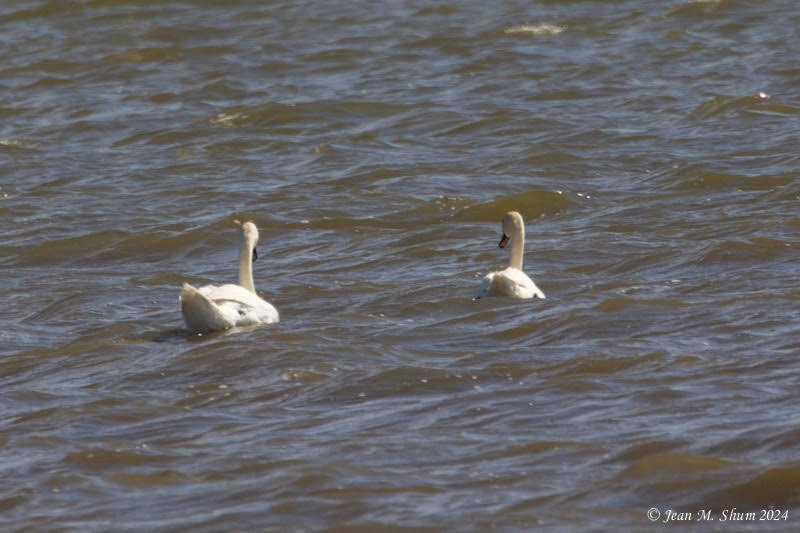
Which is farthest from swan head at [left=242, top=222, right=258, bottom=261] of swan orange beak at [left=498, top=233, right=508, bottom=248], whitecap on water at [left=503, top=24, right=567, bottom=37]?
whitecap on water at [left=503, top=24, right=567, bottom=37]

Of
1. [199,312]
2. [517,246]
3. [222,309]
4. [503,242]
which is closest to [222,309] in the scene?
[222,309]

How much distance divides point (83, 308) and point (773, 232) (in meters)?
5.08

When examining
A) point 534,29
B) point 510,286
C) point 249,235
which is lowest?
point 534,29

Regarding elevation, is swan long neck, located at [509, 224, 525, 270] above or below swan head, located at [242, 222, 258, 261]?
below

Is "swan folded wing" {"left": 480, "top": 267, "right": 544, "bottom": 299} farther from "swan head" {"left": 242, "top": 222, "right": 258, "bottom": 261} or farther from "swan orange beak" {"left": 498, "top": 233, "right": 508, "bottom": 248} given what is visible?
"swan head" {"left": 242, "top": 222, "right": 258, "bottom": 261}

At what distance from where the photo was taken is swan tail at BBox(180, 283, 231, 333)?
10.2 m

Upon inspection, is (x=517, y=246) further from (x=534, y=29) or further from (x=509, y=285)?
(x=534, y=29)

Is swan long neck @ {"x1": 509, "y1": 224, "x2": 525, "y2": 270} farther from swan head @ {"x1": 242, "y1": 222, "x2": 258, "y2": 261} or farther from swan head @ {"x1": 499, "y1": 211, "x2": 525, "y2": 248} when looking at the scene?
swan head @ {"x1": 242, "y1": 222, "x2": 258, "y2": 261}

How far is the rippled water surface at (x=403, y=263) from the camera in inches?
282

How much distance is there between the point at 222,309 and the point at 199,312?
0.61 feet

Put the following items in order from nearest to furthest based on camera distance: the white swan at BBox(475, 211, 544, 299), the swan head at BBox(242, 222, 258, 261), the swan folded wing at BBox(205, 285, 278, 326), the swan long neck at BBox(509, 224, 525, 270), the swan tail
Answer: the swan tail → the swan folded wing at BBox(205, 285, 278, 326) → the white swan at BBox(475, 211, 544, 299) → the swan head at BBox(242, 222, 258, 261) → the swan long neck at BBox(509, 224, 525, 270)

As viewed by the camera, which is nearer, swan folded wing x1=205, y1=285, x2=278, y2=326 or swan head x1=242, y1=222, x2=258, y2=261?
swan folded wing x1=205, y1=285, x2=278, y2=326

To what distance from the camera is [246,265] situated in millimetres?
11289

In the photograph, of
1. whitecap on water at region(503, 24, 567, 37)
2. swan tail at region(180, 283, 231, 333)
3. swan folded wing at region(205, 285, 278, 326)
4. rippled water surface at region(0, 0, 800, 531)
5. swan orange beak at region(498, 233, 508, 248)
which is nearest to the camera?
rippled water surface at region(0, 0, 800, 531)
